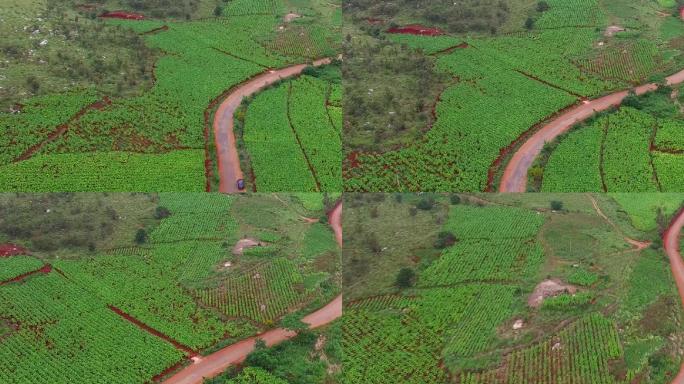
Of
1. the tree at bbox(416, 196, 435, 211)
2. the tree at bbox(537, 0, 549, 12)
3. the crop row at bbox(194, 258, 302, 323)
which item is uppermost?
the tree at bbox(537, 0, 549, 12)

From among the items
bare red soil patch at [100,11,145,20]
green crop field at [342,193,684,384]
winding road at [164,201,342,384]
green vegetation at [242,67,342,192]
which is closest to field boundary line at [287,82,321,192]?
green vegetation at [242,67,342,192]

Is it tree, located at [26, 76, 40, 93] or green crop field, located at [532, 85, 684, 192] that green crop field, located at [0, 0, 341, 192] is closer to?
tree, located at [26, 76, 40, 93]

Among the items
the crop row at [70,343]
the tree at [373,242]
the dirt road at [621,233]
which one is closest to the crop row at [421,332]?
the tree at [373,242]

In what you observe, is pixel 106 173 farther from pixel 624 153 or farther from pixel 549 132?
A: pixel 624 153

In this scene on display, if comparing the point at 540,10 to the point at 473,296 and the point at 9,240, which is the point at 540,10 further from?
the point at 9,240

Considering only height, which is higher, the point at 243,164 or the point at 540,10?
the point at 540,10

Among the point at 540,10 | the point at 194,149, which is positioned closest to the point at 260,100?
the point at 194,149

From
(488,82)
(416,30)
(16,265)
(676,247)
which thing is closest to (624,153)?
(676,247)
